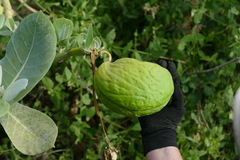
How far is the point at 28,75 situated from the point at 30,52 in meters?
0.08

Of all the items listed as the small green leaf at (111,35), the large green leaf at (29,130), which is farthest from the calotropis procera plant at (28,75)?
the small green leaf at (111,35)

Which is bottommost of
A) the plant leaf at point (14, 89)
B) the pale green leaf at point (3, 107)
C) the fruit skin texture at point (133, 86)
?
the fruit skin texture at point (133, 86)

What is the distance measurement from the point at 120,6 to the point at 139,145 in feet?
3.68

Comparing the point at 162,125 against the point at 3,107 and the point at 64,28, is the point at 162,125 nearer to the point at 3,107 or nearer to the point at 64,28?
the point at 64,28

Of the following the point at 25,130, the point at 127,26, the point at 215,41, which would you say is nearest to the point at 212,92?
the point at 215,41

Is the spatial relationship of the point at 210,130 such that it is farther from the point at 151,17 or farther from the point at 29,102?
the point at 29,102

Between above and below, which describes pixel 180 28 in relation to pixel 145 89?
below

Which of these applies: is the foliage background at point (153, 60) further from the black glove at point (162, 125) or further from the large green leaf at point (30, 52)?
the large green leaf at point (30, 52)

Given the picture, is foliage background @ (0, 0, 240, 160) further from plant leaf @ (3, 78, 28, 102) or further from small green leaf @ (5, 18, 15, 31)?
plant leaf @ (3, 78, 28, 102)

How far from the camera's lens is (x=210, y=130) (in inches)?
89.0

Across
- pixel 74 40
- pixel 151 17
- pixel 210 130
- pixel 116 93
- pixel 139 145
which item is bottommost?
pixel 139 145

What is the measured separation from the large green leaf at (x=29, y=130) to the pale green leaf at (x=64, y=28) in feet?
1.03

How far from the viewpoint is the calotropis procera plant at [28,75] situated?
1.10 meters

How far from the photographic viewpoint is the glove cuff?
1862 mm
